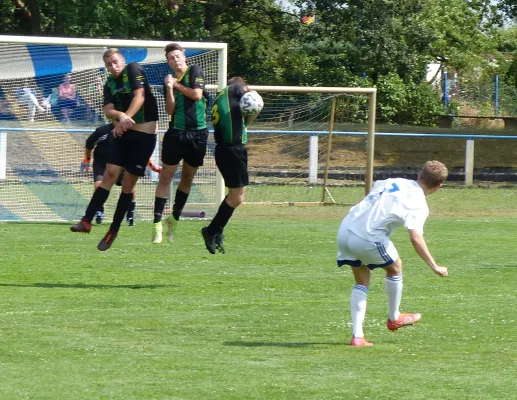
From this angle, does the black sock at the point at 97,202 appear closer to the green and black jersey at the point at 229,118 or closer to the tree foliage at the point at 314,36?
the green and black jersey at the point at 229,118

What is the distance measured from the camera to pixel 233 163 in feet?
38.3

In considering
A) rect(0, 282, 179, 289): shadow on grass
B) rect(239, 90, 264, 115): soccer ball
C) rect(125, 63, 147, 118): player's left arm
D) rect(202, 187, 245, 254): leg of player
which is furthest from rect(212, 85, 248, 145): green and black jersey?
rect(0, 282, 179, 289): shadow on grass

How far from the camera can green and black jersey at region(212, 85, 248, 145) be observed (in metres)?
11.6

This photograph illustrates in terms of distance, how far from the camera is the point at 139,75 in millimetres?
11305

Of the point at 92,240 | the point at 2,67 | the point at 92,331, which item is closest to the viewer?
the point at 92,331

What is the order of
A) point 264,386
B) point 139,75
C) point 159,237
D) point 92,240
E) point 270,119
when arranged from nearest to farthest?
1. point 264,386
2. point 139,75
3. point 159,237
4. point 92,240
5. point 270,119

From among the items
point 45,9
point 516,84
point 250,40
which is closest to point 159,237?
point 45,9

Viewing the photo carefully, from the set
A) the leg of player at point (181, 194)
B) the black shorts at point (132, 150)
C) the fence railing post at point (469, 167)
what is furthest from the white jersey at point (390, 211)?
the fence railing post at point (469, 167)

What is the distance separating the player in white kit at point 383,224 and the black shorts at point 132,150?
13.4ft

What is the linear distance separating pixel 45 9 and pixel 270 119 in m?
12.4

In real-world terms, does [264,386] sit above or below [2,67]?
below

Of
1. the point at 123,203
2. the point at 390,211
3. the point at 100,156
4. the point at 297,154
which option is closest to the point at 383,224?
the point at 390,211

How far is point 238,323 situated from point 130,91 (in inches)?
137

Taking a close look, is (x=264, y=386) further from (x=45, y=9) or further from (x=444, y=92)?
(x=444, y=92)
